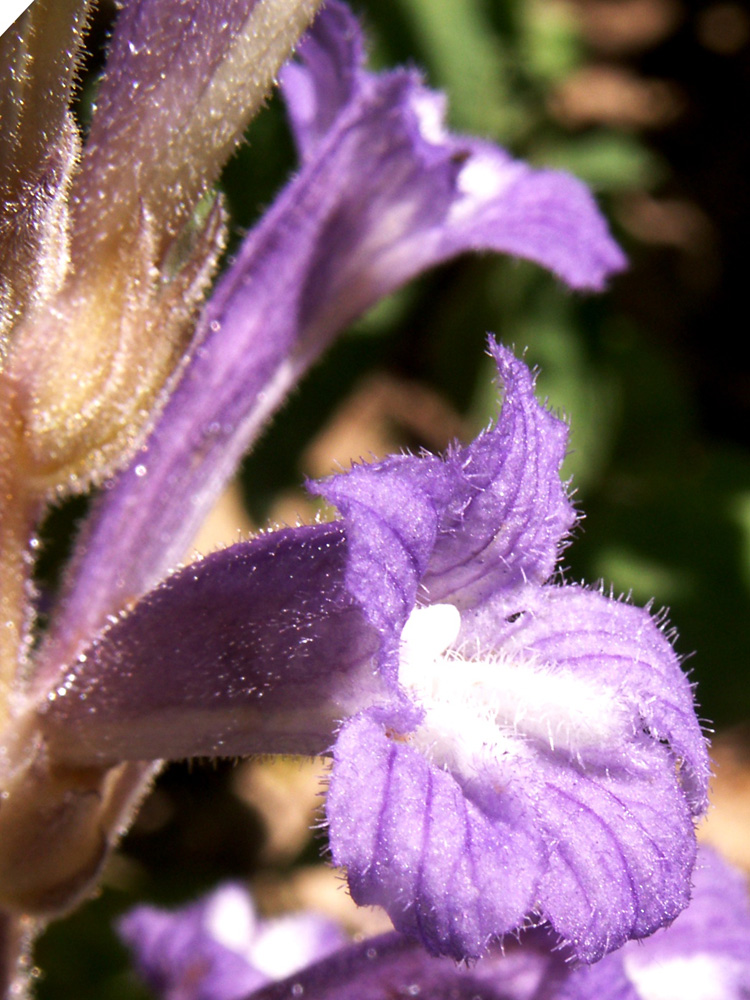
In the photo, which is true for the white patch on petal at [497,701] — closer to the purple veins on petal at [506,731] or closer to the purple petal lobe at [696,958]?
the purple veins on petal at [506,731]

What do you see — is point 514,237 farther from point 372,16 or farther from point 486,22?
point 486,22

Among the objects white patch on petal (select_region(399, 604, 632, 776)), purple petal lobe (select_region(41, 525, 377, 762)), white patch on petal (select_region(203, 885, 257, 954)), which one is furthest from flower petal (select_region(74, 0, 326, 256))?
white patch on petal (select_region(203, 885, 257, 954))

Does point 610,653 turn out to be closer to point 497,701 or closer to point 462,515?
point 497,701

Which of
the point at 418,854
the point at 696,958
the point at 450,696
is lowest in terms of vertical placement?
the point at 418,854

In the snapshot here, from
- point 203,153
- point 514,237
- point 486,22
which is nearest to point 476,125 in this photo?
point 486,22

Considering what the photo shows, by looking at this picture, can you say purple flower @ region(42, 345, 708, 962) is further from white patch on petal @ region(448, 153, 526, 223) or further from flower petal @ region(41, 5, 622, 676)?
white patch on petal @ region(448, 153, 526, 223)

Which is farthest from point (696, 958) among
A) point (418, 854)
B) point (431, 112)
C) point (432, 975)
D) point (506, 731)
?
point (431, 112)
